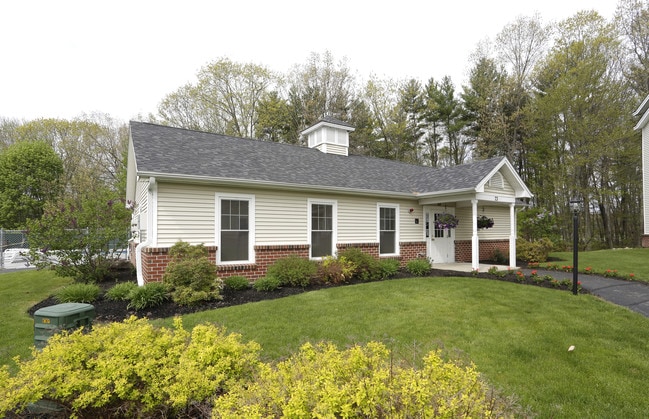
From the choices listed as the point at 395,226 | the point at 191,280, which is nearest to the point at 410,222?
the point at 395,226

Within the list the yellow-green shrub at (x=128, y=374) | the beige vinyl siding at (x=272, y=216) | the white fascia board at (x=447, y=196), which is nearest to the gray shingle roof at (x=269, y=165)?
the white fascia board at (x=447, y=196)

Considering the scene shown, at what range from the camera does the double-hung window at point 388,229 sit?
11594 millimetres

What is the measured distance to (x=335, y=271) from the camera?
29.4ft

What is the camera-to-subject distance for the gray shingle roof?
848 cm

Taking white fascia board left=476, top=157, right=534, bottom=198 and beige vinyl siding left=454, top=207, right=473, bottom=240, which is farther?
beige vinyl siding left=454, top=207, right=473, bottom=240

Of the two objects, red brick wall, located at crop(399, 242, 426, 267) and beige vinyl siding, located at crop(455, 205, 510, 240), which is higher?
beige vinyl siding, located at crop(455, 205, 510, 240)

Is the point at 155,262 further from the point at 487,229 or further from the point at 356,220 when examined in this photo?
the point at 487,229

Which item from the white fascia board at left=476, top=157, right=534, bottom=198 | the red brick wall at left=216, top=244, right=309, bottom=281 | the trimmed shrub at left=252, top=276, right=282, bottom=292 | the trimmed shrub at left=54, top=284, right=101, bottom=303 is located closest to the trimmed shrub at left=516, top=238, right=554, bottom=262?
the white fascia board at left=476, top=157, right=534, bottom=198

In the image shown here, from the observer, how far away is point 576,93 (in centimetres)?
1875

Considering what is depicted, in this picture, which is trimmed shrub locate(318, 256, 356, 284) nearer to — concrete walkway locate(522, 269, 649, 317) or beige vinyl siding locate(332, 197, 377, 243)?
beige vinyl siding locate(332, 197, 377, 243)

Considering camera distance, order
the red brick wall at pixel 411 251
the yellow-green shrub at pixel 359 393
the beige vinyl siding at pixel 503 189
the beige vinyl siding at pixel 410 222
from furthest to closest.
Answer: the beige vinyl siding at pixel 410 222
the red brick wall at pixel 411 251
the beige vinyl siding at pixel 503 189
the yellow-green shrub at pixel 359 393

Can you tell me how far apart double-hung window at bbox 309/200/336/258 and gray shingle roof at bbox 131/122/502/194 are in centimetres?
79

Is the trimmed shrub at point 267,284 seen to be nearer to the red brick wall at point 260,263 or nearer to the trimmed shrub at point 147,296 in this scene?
the red brick wall at point 260,263

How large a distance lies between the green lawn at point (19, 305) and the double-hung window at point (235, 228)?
4035 millimetres
